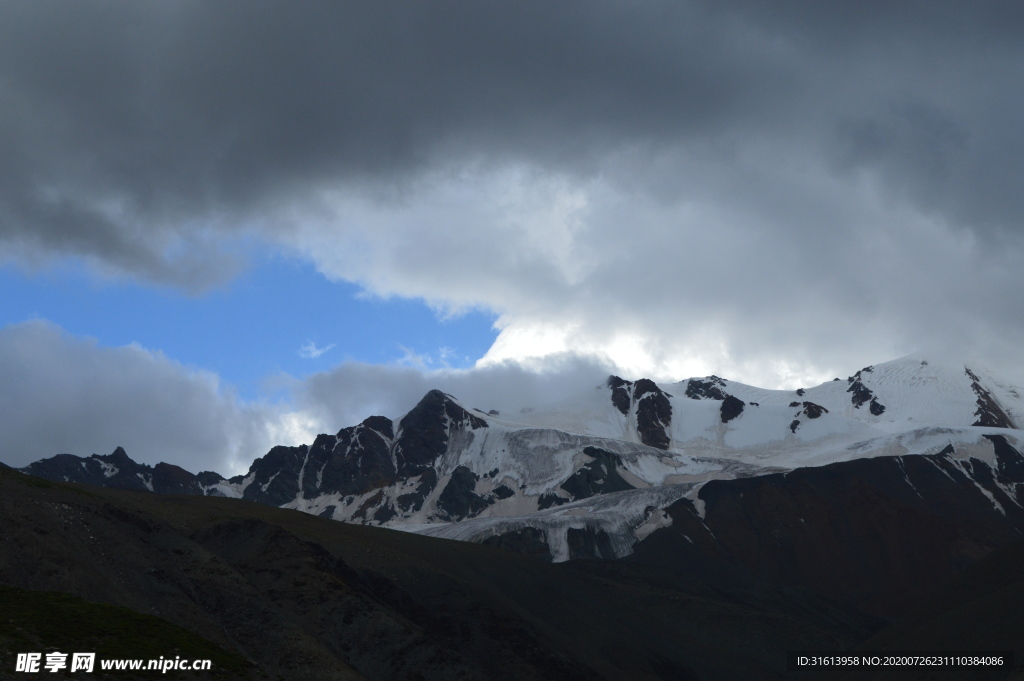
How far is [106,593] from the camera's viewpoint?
8194 centimetres

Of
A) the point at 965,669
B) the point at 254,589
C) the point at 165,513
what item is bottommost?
the point at 965,669

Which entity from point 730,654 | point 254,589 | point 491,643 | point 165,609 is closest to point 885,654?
point 730,654

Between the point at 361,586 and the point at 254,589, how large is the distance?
63.5ft

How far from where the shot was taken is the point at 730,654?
158m

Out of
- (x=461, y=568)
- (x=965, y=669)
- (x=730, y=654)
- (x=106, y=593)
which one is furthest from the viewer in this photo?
(x=730, y=654)

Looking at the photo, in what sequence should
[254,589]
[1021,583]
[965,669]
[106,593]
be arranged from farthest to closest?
[1021,583] < [965,669] < [254,589] < [106,593]

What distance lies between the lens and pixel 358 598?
4338 inches

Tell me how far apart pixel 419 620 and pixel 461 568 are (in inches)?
984

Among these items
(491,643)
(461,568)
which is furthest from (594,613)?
(491,643)

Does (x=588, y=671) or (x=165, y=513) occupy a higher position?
(x=165, y=513)

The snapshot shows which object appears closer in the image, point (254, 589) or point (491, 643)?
point (254, 589)

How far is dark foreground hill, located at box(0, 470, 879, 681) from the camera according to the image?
286 feet

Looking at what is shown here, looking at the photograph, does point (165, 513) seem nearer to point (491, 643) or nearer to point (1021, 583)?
point (491, 643)

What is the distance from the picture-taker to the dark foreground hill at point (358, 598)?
87.2 meters
